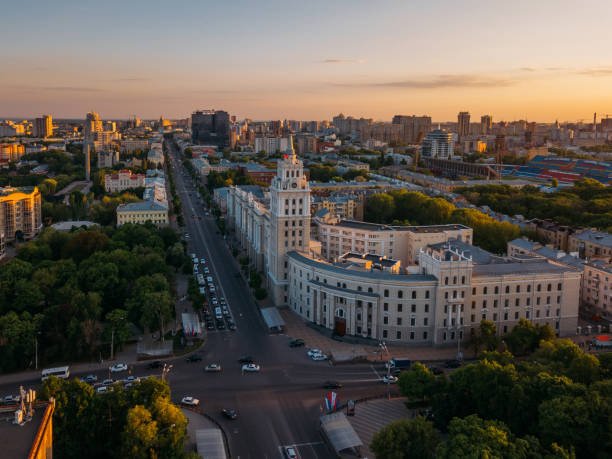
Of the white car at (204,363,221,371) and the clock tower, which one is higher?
the clock tower

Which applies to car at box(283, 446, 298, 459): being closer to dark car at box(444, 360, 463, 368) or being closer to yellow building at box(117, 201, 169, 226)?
dark car at box(444, 360, 463, 368)

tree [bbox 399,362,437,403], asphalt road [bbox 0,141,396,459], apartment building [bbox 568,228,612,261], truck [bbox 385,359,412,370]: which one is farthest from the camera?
apartment building [bbox 568,228,612,261]

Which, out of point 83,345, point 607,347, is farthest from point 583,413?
point 83,345

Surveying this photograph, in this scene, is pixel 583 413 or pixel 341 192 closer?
pixel 583 413

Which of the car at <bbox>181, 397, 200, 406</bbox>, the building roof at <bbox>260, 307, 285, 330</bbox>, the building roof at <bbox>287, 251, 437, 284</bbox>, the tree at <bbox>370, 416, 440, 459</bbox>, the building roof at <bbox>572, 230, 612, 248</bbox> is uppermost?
the building roof at <bbox>572, 230, 612, 248</bbox>

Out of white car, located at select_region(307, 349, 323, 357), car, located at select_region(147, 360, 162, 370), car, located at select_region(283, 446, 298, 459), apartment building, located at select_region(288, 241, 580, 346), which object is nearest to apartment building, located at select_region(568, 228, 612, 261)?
apartment building, located at select_region(288, 241, 580, 346)

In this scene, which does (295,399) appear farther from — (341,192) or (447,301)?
(341,192)

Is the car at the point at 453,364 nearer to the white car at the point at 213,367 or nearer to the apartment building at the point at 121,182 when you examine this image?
the white car at the point at 213,367
